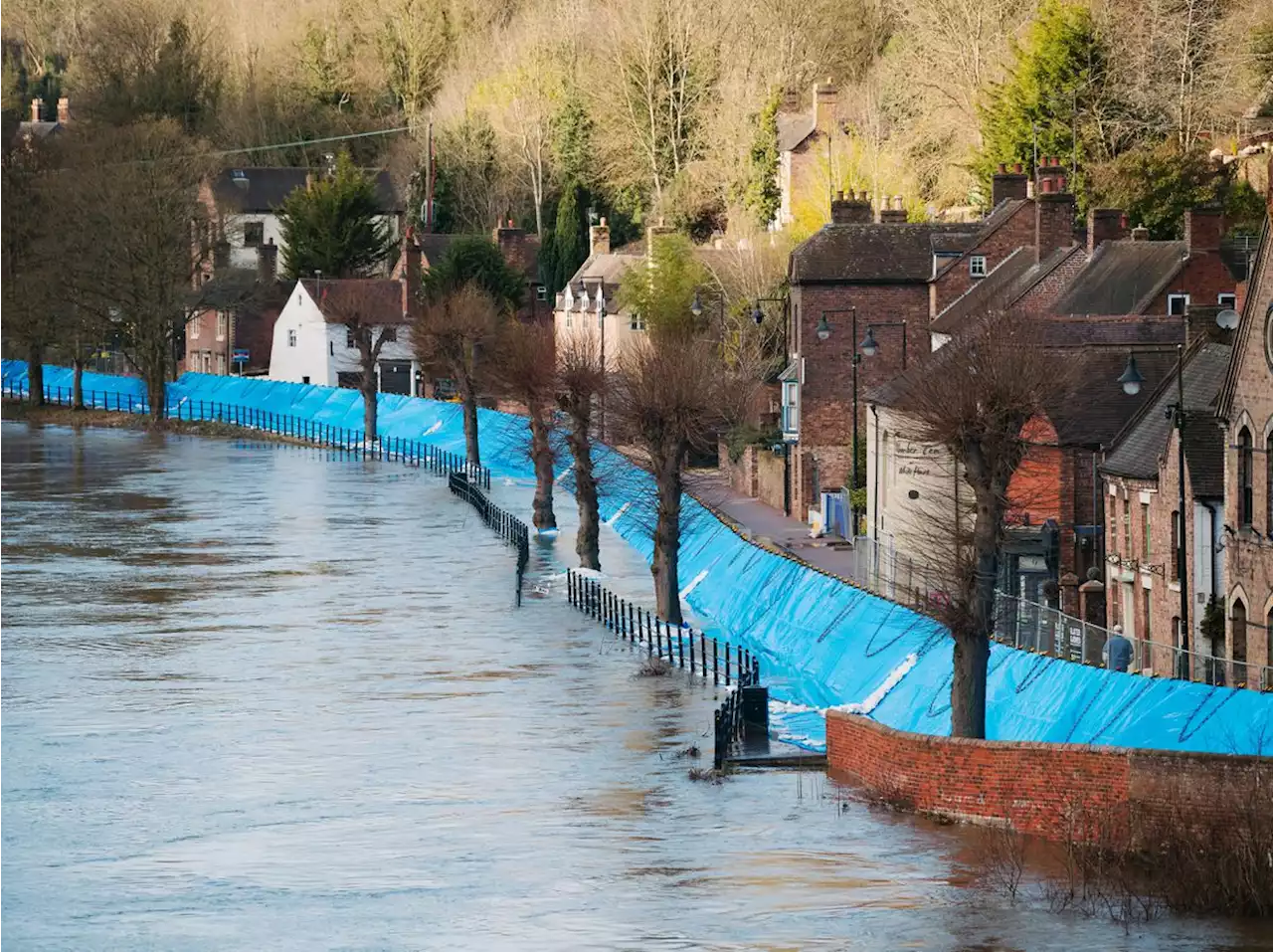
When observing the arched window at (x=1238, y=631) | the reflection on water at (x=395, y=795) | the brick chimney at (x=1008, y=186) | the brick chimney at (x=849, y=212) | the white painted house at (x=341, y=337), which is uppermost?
the brick chimney at (x=1008, y=186)

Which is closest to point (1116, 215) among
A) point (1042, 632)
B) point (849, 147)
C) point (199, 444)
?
point (1042, 632)

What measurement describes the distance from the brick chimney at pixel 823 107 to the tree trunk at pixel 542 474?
138ft

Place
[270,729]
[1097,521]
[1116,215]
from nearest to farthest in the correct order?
[270,729]
[1097,521]
[1116,215]

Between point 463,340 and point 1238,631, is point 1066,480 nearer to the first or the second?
point 1238,631

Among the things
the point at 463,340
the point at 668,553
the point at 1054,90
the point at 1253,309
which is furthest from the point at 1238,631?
the point at 463,340

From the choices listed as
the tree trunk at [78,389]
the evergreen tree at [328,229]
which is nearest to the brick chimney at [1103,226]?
the tree trunk at [78,389]

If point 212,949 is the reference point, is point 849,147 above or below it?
above

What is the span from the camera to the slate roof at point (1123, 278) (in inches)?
2746

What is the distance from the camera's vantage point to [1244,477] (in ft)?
163

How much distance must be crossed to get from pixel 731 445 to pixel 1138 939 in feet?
206

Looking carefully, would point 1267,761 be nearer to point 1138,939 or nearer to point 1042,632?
point 1138,939

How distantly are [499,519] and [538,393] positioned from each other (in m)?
5.32

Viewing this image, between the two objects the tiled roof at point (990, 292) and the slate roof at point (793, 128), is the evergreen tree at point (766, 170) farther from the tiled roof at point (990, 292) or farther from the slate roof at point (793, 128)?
the tiled roof at point (990, 292)

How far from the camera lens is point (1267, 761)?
34500 millimetres
